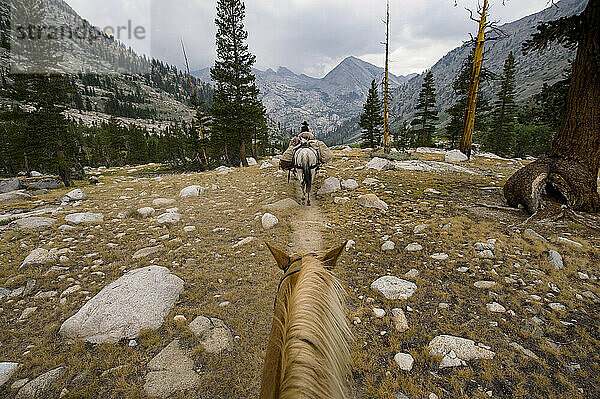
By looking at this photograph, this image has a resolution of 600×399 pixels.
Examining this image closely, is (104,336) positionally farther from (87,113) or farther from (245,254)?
(87,113)

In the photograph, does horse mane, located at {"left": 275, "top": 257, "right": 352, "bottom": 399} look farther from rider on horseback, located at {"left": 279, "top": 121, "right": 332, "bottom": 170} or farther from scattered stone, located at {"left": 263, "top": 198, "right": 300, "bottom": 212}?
rider on horseback, located at {"left": 279, "top": 121, "right": 332, "bottom": 170}

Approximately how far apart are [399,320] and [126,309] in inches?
166

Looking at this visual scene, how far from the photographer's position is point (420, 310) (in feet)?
12.2

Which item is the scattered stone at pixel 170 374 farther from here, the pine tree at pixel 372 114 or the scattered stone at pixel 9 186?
the pine tree at pixel 372 114

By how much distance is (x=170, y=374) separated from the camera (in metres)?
2.89

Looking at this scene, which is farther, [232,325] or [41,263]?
[41,263]

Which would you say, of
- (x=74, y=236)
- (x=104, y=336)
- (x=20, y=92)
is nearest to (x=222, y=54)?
(x=20, y=92)

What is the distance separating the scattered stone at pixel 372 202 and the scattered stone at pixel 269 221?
3.33 m

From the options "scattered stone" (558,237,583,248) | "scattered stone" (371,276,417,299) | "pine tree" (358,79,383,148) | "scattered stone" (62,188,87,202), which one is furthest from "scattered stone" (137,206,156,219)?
"pine tree" (358,79,383,148)

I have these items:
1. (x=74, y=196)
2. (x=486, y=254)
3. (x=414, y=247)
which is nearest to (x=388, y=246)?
(x=414, y=247)

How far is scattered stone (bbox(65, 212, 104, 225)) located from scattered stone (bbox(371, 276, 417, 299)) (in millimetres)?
8289

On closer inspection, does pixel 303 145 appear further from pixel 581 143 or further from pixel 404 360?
pixel 404 360

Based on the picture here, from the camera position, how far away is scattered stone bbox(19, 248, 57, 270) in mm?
4816

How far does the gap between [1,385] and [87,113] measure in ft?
563
